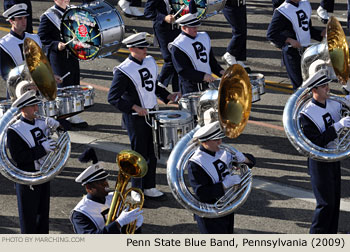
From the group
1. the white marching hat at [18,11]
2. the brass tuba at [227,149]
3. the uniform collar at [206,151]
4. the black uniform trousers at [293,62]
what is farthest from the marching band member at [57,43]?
the uniform collar at [206,151]

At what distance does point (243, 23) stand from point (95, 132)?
10.9ft

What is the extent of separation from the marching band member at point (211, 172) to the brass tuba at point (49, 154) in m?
1.34

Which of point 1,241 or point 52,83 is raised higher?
point 52,83

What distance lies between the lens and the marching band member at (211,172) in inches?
342

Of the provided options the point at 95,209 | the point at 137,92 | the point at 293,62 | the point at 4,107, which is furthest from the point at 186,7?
the point at 95,209

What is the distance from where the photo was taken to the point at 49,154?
9328mm

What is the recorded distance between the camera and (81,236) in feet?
26.3

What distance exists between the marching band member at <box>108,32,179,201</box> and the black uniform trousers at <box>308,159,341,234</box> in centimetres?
192

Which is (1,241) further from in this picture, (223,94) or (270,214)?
(270,214)

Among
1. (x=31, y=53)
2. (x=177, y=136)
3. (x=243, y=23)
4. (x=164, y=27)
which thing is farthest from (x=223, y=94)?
(x=243, y=23)

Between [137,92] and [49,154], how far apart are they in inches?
62.8

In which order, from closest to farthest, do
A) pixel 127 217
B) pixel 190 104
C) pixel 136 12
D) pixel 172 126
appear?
pixel 127 217 < pixel 172 126 < pixel 190 104 < pixel 136 12

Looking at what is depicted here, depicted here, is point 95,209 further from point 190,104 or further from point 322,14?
point 322,14

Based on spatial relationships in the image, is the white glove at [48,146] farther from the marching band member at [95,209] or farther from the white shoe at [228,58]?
the white shoe at [228,58]
